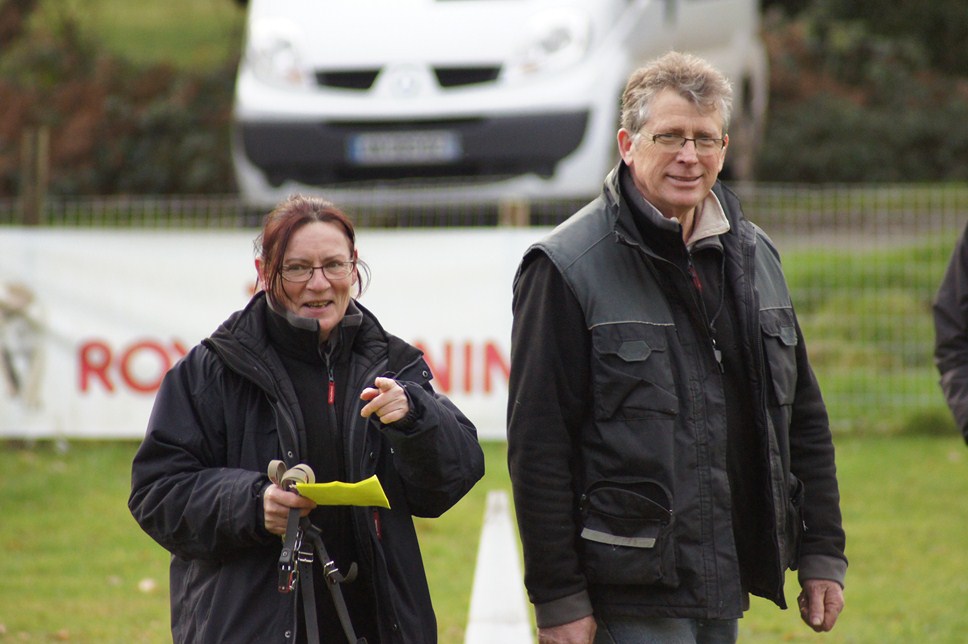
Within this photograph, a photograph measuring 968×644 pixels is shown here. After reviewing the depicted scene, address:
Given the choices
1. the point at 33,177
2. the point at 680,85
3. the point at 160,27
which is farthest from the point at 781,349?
the point at 160,27

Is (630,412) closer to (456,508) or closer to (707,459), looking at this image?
(707,459)

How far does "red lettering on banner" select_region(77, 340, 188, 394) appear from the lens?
8922mm

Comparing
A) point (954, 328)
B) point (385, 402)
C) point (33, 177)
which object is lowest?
point (33, 177)

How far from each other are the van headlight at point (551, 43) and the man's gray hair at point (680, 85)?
6153mm

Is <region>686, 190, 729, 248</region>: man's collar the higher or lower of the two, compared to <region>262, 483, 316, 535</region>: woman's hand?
higher

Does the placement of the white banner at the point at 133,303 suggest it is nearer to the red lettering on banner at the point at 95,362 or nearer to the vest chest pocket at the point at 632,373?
the red lettering on banner at the point at 95,362

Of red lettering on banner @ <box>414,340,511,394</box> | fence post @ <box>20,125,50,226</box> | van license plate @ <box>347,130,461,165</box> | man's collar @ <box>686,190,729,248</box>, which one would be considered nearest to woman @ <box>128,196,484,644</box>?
man's collar @ <box>686,190,729,248</box>

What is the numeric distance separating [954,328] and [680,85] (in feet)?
6.26

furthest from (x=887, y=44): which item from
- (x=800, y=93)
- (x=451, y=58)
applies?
(x=451, y=58)

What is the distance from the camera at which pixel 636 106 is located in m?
3.45

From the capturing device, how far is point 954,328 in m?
4.83

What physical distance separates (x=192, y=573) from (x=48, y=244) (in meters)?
6.10

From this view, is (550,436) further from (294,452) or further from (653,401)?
(294,452)

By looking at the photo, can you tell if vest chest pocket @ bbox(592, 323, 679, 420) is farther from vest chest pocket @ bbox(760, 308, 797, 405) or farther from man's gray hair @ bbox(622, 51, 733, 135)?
man's gray hair @ bbox(622, 51, 733, 135)
